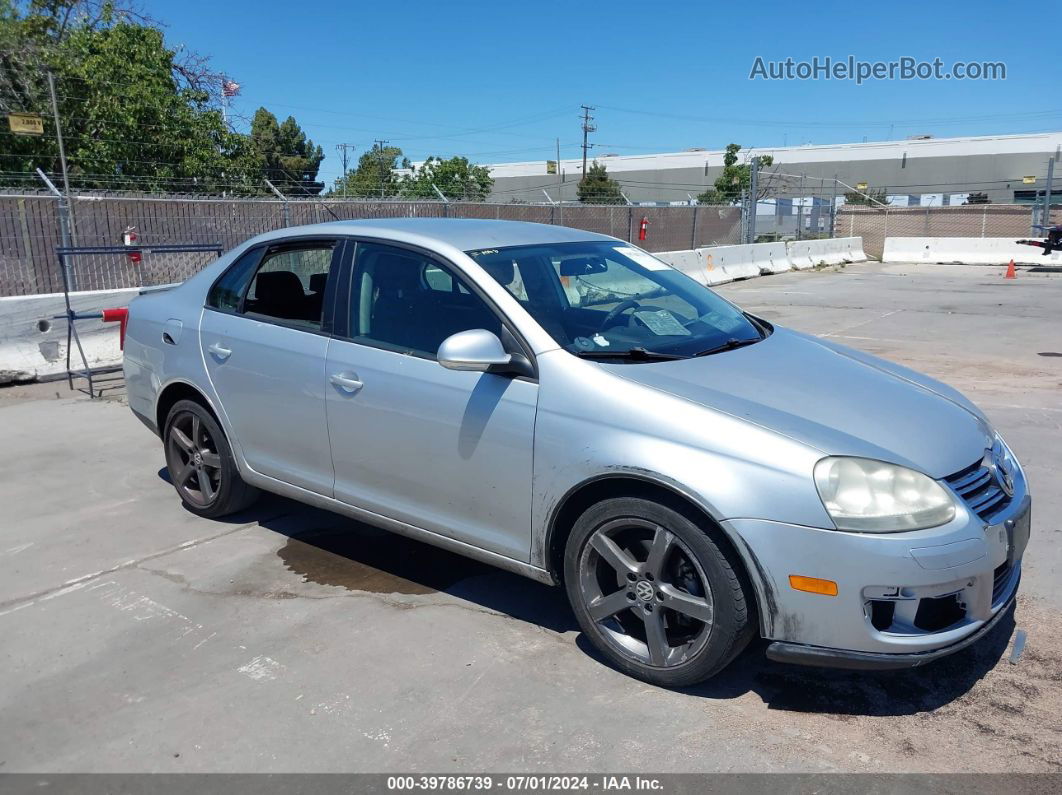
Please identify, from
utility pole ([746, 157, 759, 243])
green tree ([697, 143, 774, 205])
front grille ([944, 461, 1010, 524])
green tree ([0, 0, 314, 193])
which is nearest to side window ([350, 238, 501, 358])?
front grille ([944, 461, 1010, 524])

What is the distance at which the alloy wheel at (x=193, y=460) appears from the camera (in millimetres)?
5035

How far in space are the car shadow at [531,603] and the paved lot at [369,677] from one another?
0.5 inches

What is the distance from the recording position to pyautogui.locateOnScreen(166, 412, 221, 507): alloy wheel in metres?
5.04

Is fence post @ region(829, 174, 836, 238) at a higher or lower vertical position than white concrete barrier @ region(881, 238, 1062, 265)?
higher

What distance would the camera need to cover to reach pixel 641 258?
473 cm

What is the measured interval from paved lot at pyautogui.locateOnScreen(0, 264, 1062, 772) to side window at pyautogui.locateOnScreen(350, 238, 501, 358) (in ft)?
4.06

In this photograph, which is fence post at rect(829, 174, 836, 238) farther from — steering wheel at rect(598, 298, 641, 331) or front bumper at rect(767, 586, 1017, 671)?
front bumper at rect(767, 586, 1017, 671)

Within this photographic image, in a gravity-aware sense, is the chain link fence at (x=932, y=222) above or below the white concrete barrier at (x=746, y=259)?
above

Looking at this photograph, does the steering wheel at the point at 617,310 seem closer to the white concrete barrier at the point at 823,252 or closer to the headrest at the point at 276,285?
the headrest at the point at 276,285

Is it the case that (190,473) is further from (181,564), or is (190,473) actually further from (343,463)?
(343,463)

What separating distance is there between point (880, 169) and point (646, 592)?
68.9 m

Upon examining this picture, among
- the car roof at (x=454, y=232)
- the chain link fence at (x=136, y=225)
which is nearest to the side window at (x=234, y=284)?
the car roof at (x=454, y=232)

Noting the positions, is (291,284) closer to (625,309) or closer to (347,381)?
(347,381)

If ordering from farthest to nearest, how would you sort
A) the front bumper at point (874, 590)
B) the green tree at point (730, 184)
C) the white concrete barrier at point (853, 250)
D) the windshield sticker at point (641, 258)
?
the green tree at point (730, 184), the white concrete barrier at point (853, 250), the windshield sticker at point (641, 258), the front bumper at point (874, 590)
